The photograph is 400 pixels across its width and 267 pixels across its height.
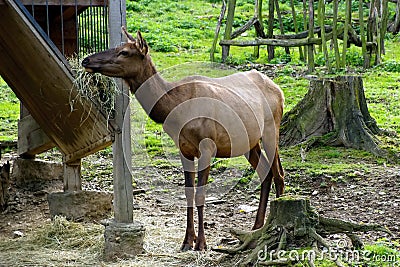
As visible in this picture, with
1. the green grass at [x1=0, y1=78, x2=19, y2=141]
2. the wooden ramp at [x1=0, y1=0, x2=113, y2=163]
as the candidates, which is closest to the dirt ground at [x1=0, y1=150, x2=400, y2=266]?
the wooden ramp at [x1=0, y1=0, x2=113, y2=163]

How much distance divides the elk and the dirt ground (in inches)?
15.2

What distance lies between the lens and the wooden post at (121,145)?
7039 millimetres

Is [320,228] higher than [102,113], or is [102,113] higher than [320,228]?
[102,113]

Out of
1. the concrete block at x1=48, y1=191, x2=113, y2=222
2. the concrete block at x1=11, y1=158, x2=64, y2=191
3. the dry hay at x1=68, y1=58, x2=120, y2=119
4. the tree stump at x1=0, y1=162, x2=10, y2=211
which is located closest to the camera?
the dry hay at x1=68, y1=58, x2=120, y2=119

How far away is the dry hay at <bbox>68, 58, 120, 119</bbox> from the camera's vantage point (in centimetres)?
694

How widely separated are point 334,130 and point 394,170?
1.36 m

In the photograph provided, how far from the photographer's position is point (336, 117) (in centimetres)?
1022

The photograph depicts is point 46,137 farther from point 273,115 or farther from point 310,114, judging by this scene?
point 310,114

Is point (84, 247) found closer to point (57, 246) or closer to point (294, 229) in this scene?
point (57, 246)

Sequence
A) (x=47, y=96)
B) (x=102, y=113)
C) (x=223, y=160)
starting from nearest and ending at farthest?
(x=102, y=113)
(x=47, y=96)
(x=223, y=160)

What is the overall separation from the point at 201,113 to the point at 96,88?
39.4 inches

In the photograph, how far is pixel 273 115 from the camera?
8086 mm

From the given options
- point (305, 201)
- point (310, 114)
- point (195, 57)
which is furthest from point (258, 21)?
point (305, 201)

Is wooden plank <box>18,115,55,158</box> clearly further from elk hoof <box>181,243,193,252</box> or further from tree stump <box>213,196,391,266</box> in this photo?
tree stump <box>213,196,391,266</box>
